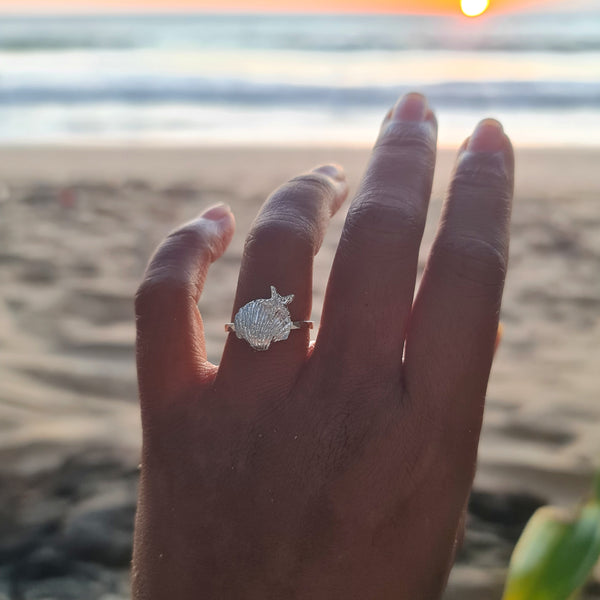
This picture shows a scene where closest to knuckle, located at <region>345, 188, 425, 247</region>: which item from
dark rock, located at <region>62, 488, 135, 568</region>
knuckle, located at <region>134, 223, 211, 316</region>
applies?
knuckle, located at <region>134, 223, 211, 316</region>

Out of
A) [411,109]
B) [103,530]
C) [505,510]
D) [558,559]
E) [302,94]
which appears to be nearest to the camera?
[558,559]

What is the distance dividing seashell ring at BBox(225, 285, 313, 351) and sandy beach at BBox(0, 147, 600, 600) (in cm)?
82

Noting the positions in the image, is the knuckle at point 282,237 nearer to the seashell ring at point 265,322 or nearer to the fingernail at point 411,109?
the seashell ring at point 265,322

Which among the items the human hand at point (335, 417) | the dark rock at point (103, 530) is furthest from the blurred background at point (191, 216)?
the human hand at point (335, 417)

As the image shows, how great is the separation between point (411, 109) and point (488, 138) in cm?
16

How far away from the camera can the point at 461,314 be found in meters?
1.14

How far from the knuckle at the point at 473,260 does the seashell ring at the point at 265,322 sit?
0.25 m

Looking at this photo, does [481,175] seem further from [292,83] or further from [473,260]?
[292,83]

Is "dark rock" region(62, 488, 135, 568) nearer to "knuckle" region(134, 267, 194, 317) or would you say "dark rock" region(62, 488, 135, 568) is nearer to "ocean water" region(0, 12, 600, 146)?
"knuckle" region(134, 267, 194, 317)

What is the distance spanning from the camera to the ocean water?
24.8 ft

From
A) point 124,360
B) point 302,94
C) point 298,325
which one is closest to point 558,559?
point 298,325

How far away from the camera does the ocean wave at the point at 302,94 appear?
8617mm

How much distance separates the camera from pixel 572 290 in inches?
136

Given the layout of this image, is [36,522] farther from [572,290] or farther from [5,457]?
[572,290]
